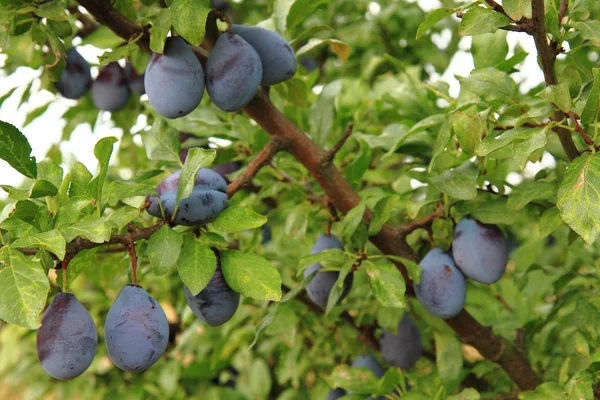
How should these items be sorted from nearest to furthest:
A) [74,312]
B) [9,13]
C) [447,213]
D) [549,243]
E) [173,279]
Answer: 1. [74,312]
2. [9,13]
3. [447,213]
4. [173,279]
5. [549,243]

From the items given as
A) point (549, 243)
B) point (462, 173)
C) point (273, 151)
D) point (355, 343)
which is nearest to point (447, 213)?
point (462, 173)

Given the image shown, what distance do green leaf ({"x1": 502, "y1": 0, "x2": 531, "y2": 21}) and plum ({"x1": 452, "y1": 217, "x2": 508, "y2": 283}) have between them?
31 centimetres

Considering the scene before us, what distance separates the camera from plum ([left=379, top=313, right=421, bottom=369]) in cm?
119

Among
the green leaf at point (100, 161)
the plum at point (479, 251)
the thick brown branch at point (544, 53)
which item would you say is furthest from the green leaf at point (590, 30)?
the green leaf at point (100, 161)

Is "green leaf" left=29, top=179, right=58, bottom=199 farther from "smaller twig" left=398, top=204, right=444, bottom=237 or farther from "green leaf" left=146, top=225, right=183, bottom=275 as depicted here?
"smaller twig" left=398, top=204, right=444, bottom=237

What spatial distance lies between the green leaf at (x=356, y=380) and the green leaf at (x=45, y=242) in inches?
20.0

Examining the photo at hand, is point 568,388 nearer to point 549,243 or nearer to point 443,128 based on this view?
point 443,128

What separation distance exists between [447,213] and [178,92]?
1.35 ft

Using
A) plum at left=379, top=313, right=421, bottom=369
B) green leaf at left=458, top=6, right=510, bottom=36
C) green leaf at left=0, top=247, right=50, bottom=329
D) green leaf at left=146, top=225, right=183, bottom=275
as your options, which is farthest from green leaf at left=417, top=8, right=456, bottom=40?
plum at left=379, top=313, right=421, bottom=369

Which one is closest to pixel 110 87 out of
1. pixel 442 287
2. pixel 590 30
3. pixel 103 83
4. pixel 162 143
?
pixel 103 83

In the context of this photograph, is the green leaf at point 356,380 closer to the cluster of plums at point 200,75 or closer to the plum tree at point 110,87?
the cluster of plums at point 200,75

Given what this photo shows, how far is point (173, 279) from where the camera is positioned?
1.85m

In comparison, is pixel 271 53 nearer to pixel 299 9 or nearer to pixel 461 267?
pixel 299 9

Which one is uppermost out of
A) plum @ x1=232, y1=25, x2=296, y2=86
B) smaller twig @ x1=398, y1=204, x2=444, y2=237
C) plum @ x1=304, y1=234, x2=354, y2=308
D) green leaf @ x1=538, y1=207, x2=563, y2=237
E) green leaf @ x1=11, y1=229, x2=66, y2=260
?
plum @ x1=232, y1=25, x2=296, y2=86
